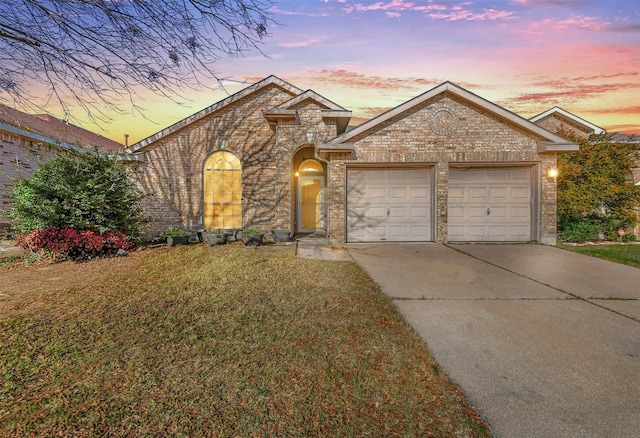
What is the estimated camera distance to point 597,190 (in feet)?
35.4

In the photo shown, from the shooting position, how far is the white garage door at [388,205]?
10.4m

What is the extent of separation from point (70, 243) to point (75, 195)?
3.92 feet

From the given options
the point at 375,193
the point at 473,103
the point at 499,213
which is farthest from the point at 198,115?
the point at 499,213

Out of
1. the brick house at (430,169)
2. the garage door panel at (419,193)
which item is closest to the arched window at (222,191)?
the brick house at (430,169)

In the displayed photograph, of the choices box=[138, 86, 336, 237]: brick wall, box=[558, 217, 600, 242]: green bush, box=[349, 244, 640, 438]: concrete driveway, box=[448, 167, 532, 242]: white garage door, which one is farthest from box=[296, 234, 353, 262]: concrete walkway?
box=[558, 217, 600, 242]: green bush

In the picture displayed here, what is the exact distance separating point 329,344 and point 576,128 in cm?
1735

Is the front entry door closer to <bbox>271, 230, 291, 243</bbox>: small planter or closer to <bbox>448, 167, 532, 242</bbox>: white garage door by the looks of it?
<bbox>271, 230, 291, 243</bbox>: small planter

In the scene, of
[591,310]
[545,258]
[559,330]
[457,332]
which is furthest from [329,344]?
[545,258]

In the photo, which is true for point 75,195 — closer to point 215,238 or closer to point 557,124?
point 215,238

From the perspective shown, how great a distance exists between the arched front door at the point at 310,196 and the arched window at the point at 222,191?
7.99 ft

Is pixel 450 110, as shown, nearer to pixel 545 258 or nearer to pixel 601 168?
pixel 545 258

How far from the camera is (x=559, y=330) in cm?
372

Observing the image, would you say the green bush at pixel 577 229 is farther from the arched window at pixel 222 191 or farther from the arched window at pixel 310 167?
the arched window at pixel 222 191

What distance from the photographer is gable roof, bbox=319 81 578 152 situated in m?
9.73
